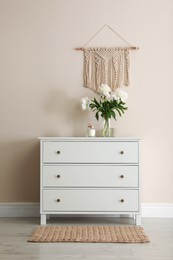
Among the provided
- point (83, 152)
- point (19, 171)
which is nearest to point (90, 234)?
point (83, 152)

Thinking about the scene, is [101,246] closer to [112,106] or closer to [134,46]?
[112,106]

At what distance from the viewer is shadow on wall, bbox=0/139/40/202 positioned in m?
4.65

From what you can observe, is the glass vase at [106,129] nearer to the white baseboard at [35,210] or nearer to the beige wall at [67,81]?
the beige wall at [67,81]

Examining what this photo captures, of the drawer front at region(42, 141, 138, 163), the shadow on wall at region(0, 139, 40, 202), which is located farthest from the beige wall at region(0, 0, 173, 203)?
the drawer front at region(42, 141, 138, 163)

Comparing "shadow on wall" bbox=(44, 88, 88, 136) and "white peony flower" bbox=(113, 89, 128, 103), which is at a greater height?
"white peony flower" bbox=(113, 89, 128, 103)

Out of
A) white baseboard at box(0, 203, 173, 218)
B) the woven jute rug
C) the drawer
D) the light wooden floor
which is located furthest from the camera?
white baseboard at box(0, 203, 173, 218)

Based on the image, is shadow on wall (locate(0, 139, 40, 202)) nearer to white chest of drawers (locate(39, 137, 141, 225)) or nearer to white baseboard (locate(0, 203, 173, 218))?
white baseboard (locate(0, 203, 173, 218))

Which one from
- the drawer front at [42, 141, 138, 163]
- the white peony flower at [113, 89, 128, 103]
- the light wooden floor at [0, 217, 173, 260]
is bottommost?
the light wooden floor at [0, 217, 173, 260]

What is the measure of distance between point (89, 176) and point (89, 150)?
8.6 inches

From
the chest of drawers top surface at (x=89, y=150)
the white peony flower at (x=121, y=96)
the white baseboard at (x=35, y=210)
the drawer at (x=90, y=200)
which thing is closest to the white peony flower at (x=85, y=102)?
the white peony flower at (x=121, y=96)

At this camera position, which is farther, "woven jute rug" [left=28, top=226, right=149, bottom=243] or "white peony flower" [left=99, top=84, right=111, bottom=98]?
"white peony flower" [left=99, top=84, right=111, bottom=98]

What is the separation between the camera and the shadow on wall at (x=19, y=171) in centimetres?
465

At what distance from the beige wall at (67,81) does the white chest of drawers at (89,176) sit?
0.43 metres

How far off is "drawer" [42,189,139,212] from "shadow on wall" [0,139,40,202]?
1.59ft
